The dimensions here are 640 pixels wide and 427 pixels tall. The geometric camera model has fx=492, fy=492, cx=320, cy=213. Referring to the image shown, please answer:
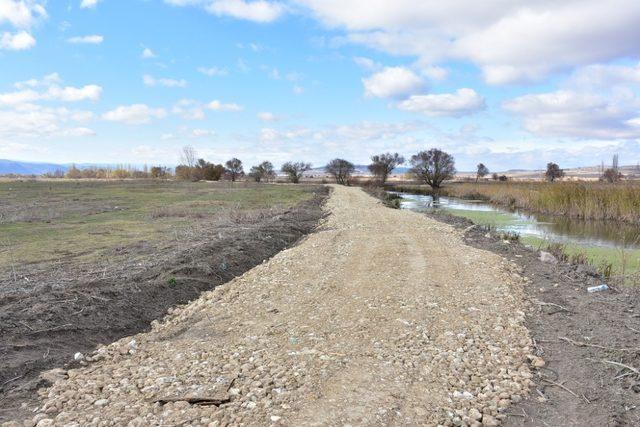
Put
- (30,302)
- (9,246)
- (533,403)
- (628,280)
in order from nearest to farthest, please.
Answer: (533,403), (30,302), (628,280), (9,246)

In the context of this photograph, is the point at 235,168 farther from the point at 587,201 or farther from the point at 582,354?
the point at 582,354

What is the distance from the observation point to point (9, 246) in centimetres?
1421

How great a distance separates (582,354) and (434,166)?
6782 centimetres

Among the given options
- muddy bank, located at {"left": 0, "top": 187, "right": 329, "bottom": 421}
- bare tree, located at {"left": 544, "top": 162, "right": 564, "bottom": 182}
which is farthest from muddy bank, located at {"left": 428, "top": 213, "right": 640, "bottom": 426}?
bare tree, located at {"left": 544, "top": 162, "right": 564, "bottom": 182}

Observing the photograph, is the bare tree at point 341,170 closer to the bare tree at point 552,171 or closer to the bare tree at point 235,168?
the bare tree at point 235,168

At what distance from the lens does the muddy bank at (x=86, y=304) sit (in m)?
5.14

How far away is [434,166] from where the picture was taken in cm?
7131

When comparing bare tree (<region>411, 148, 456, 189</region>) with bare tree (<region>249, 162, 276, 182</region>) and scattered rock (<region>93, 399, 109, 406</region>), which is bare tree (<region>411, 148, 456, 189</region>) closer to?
bare tree (<region>249, 162, 276, 182</region>)

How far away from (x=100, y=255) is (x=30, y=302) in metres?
5.75

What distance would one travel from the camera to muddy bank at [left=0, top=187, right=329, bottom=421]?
202 inches

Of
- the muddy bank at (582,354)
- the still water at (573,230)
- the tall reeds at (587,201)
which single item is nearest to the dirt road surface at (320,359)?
the muddy bank at (582,354)

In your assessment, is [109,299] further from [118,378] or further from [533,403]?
[533,403]

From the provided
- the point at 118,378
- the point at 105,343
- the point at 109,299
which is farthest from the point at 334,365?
the point at 109,299

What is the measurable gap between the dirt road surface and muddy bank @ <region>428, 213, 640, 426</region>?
0.23 meters
